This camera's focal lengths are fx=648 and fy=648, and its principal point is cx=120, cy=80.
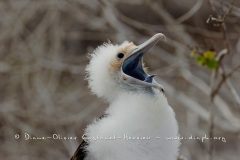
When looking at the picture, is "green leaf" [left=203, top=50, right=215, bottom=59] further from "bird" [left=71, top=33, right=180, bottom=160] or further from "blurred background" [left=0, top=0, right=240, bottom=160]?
"blurred background" [left=0, top=0, right=240, bottom=160]

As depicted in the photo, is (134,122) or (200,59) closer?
(134,122)

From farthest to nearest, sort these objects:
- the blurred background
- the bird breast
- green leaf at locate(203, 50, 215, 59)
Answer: the blurred background, green leaf at locate(203, 50, 215, 59), the bird breast

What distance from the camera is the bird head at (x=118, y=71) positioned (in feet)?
7.84

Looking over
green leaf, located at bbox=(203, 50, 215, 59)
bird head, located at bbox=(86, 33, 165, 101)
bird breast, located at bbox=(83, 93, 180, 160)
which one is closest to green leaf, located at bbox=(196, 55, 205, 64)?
green leaf, located at bbox=(203, 50, 215, 59)

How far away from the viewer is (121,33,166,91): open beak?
2.36 m

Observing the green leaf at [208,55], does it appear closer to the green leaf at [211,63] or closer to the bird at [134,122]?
the green leaf at [211,63]

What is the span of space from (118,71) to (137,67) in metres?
0.09

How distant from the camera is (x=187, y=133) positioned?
4555 millimetres

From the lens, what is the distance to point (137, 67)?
2436 mm

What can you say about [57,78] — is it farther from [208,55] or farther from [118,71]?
[118,71]

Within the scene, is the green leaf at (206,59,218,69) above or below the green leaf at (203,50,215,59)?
below

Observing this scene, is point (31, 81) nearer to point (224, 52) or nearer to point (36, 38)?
point (36, 38)

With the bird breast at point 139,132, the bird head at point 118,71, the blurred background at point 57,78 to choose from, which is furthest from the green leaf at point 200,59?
the blurred background at point 57,78

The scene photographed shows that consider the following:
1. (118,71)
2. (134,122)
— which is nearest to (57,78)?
(118,71)
